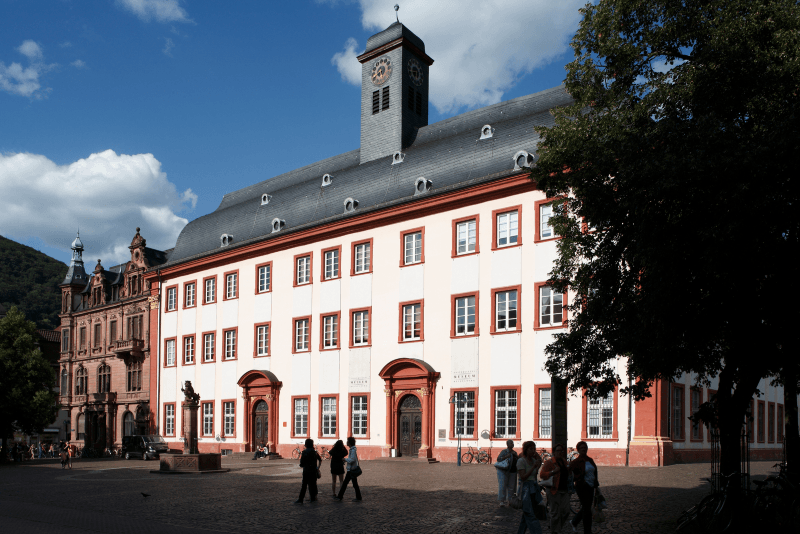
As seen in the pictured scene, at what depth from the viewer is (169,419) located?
50.1 meters

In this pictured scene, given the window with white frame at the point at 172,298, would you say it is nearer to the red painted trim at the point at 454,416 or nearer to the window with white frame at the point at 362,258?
the window with white frame at the point at 362,258

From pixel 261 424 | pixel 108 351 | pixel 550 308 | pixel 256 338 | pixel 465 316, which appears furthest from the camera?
pixel 108 351

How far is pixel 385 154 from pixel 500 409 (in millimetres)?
17179

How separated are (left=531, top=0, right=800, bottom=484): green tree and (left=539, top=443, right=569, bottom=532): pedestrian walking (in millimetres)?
2709

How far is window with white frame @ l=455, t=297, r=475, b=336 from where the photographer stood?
34281mm

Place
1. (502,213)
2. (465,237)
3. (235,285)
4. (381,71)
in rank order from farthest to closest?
(235,285)
(381,71)
(465,237)
(502,213)

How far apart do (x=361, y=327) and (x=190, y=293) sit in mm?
16062

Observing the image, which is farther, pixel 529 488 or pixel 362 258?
pixel 362 258

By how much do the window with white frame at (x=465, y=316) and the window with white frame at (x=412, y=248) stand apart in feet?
10.5

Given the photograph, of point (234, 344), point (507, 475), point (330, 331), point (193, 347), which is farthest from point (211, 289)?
point (507, 475)

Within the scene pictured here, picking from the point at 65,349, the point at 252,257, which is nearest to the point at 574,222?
A: the point at 252,257

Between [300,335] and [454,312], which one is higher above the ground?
[454,312]

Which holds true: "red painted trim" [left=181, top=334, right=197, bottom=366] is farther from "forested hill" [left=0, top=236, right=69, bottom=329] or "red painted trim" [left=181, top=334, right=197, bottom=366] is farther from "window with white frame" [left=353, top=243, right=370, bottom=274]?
"forested hill" [left=0, top=236, right=69, bottom=329]

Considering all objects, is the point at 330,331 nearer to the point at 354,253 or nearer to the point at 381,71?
the point at 354,253
